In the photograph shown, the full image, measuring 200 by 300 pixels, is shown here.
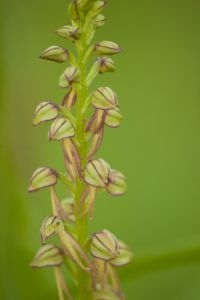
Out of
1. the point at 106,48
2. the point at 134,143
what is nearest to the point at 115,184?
the point at 106,48

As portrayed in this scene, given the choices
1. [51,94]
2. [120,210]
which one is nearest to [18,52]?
[51,94]

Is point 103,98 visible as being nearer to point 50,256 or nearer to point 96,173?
point 96,173

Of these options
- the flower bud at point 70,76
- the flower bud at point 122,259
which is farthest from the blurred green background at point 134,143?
the flower bud at point 70,76

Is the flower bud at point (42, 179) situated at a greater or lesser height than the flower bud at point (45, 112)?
lesser

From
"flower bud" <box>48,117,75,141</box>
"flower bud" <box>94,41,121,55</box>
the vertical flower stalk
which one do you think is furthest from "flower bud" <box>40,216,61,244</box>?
"flower bud" <box>94,41,121,55</box>

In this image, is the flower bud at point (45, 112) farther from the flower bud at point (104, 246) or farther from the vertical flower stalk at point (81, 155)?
the flower bud at point (104, 246)

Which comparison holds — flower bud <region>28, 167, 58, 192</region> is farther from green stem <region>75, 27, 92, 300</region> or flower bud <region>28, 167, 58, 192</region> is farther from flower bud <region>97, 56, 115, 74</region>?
flower bud <region>97, 56, 115, 74</region>

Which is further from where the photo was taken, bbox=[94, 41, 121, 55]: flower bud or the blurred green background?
the blurred green background
